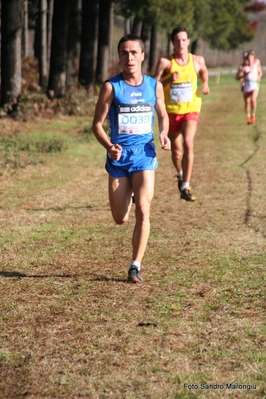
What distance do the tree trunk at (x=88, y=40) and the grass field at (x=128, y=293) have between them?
44.3ft

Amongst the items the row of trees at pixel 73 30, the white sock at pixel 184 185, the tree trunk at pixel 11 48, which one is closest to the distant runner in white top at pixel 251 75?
the row of trees at pixel 73 30

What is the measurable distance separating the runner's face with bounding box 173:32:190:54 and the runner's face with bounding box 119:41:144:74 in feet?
11.2

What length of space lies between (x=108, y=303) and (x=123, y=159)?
1.29 meters

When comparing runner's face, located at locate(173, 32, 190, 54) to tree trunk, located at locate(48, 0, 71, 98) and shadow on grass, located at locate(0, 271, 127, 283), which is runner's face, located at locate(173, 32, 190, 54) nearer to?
shadow on grass, located at locate(0, 271, 127, 283)

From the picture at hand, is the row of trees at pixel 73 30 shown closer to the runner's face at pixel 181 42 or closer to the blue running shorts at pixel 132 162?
the runner's face at pixel 181 42

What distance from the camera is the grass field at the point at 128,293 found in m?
4.71

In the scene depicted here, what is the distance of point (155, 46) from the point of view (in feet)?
143

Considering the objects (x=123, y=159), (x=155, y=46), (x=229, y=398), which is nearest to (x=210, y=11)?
(x=155, y=46)

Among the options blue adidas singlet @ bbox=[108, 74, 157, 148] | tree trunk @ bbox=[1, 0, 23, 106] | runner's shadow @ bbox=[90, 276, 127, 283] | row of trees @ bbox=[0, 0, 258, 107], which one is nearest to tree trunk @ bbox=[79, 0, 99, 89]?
row of trees @ bbox=[0, 0, 258, 107]

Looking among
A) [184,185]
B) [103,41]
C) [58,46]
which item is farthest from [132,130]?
[103,41]

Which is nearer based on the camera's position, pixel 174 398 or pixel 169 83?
pixel 174 398

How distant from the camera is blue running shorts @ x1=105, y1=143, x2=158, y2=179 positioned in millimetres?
6766

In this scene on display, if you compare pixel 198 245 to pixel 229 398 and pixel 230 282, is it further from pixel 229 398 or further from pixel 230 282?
pixel 229 398

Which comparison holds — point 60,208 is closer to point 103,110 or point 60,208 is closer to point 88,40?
point 103,110
